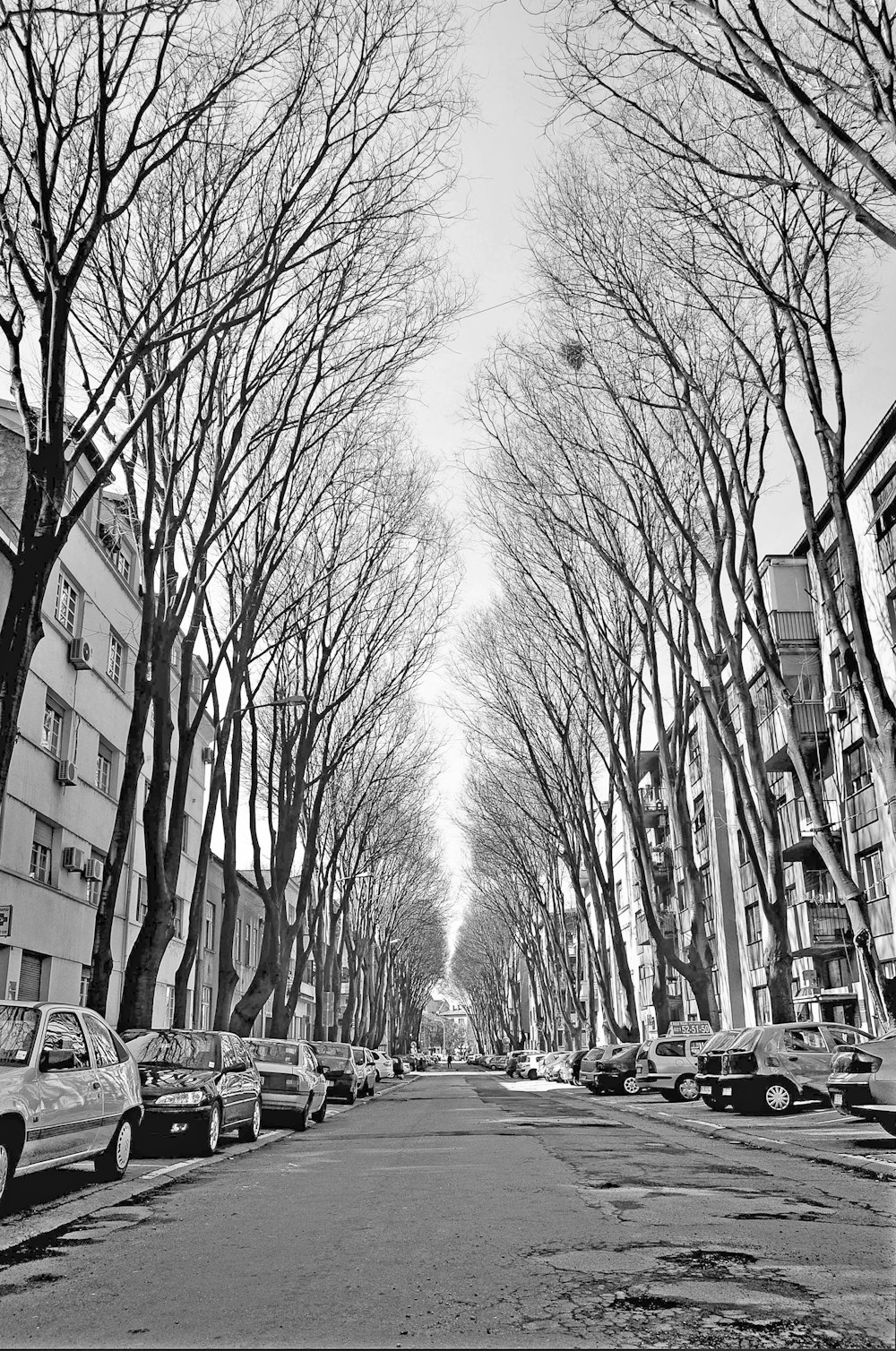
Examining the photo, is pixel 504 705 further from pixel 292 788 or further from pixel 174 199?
pixel 174 199

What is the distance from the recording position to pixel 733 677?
20.6m

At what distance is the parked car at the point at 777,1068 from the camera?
19.9 m

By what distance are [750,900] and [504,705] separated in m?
17.8

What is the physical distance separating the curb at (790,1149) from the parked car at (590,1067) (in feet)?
43.1

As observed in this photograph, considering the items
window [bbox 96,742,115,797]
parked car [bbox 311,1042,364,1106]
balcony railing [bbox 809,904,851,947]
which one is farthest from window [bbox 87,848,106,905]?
balcony railing [bbox 809,904,851,947]

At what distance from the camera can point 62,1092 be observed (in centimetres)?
912

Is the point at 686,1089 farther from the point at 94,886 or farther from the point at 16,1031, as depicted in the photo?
the point at 16,1031

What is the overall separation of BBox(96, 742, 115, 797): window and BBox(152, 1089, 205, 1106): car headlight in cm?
1446

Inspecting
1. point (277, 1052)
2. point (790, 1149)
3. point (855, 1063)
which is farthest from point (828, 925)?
point (790, 1149)

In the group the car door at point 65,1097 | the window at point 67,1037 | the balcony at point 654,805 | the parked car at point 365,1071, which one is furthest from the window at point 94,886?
the balcony at point 654,805

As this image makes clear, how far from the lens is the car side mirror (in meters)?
8.91

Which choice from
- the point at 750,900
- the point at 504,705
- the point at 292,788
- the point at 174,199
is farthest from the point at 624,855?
the point at 174,199

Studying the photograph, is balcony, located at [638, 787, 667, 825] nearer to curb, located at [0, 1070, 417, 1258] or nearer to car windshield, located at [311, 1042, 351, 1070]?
car windshield, located at [311, 1042, 351, 1070]

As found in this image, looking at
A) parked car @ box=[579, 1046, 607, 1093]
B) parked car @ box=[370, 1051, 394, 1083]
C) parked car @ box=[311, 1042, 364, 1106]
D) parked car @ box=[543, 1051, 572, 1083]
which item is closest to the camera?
parked car @ box=[311, 1042, 364, 1106]
